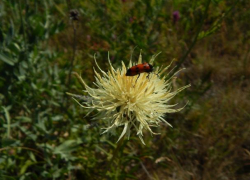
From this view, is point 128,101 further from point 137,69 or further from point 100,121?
point 100,121

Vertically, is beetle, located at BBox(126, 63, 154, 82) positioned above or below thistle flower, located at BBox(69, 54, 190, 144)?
above

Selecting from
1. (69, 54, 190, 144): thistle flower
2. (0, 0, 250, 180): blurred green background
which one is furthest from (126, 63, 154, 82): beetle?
(0, 0, 250, 180): blurred green background

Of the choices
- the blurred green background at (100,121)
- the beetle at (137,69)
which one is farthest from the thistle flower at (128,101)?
the blurred green background at (100,121)

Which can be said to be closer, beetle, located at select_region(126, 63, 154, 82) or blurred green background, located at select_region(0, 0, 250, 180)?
beetle, located at select_region(126, 63, 154, 82)

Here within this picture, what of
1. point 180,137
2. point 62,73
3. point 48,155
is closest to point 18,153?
point 48,155

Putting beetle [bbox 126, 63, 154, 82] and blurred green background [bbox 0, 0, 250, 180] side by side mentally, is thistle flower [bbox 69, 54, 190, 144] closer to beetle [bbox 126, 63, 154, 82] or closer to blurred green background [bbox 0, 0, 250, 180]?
beetle [bbox 126, 63, 154, 82]

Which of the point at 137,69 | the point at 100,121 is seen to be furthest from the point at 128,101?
the point at 100,121

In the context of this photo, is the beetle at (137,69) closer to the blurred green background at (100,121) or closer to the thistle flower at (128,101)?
the thistle flower at (128,101)

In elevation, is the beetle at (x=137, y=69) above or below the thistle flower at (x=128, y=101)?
above

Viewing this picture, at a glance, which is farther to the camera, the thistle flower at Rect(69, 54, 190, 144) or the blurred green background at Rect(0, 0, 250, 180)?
the blurred green background at Rect(0, 0, 250, 180)
